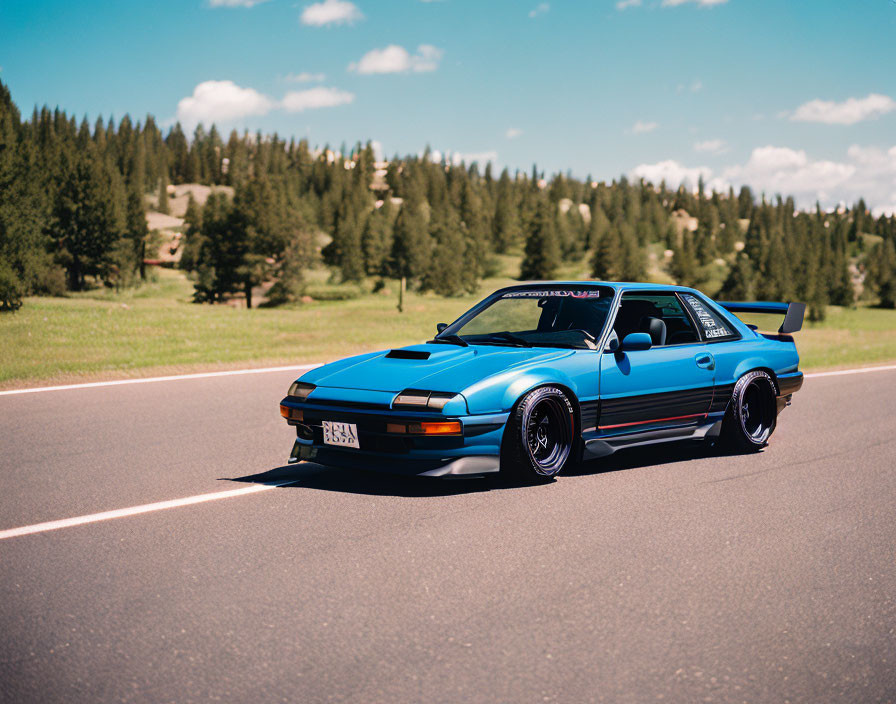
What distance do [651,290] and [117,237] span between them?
284ft

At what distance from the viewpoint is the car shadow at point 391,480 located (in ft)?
20.4

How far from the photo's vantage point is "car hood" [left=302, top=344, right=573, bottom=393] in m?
6.16

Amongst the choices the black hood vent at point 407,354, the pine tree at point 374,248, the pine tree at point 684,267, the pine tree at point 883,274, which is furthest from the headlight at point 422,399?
the pine tree at point 883,274

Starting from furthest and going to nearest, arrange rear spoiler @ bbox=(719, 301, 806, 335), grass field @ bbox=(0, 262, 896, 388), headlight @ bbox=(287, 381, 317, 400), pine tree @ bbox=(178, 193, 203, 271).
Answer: pine tree @ bbox=(178, 193, 203, 271) → grass field @ bbox=(0, 262, 896, 388) → rear spoiler @ bbox=(719, 301, 806, 335) → headlight @ bbox=(287, 381, 317, 400)

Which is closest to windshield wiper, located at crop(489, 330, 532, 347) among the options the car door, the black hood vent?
the car door

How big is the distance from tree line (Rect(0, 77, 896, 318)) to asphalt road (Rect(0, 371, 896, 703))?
2438 cm

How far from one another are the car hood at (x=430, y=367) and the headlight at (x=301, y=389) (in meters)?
0.06

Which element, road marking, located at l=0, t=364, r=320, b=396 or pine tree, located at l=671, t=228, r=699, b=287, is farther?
pine tree, located at l=671, t=228, r=699, b=287

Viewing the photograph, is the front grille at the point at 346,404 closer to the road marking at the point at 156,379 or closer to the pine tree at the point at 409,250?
the road marking at the point at 156,379

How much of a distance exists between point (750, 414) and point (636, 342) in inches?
75.0

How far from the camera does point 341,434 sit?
6.12 metres

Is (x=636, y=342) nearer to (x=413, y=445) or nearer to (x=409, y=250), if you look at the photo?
(x=413, y=445)

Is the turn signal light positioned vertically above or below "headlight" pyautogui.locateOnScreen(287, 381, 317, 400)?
below

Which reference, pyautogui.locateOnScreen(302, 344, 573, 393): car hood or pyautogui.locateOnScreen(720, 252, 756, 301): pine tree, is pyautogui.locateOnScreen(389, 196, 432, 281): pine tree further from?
pyautogui.locateOnScreen(302, 344, 573, 393): car hood
